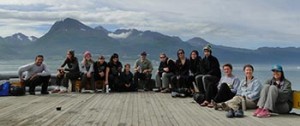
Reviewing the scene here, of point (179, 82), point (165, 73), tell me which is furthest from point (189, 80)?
point (165, 73)

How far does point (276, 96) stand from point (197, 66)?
3.97 meters

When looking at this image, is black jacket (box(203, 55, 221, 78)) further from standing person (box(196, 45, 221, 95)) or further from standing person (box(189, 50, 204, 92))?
standing person (box(189, 50, 204, 92))

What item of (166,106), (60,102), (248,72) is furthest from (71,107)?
(248,72)

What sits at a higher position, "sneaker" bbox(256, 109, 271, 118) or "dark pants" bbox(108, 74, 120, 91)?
"dark pants" bbox(108, 74, 120, 91)

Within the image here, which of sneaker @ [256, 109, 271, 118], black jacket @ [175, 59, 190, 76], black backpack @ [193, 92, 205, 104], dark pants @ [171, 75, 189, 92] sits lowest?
sneaker @ [256, 109, 271, 118]

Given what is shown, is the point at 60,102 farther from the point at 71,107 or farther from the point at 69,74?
the point at 69,74

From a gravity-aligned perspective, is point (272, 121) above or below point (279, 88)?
below

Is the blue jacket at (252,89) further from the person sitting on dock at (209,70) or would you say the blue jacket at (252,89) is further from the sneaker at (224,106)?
the person sitting on dock at (209,70)

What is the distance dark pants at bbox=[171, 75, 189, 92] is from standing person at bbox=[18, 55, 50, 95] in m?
3.67

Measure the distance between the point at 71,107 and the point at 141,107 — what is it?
5.02ft

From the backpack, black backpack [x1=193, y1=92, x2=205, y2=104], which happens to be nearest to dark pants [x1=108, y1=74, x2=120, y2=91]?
the backpack

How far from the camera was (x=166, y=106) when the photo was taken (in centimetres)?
1046

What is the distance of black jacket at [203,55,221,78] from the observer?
11.6 metres

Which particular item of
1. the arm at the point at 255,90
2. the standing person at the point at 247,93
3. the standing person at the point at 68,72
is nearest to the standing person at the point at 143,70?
the standing person at the point at 68,72
